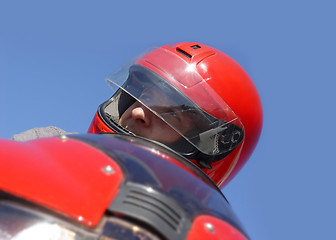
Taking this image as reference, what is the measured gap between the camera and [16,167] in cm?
150

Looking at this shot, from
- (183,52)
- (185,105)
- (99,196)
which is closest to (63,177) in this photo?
(99,196)

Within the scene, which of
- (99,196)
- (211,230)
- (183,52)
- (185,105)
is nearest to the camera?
(99,196)

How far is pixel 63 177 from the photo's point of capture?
148cm

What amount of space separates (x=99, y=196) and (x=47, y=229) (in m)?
0.21

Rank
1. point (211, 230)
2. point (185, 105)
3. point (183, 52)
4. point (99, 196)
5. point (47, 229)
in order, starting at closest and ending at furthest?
point (47, 229), point (99, 196), point (211, 230), point (185, 105), point (183, 52)

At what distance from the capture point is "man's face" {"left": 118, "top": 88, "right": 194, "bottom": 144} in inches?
110

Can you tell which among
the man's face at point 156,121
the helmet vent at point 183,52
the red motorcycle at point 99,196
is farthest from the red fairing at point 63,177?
the helmet vent at point 183,52

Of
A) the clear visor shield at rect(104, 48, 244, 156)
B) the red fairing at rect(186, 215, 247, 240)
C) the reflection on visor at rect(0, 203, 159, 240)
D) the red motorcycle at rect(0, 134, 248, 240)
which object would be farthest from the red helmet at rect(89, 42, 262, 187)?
the reflection on visor at rect(0, 203, 159, 240)

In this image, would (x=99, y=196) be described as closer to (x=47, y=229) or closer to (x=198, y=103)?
(x=47, y=229)

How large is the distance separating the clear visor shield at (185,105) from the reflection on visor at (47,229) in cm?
139

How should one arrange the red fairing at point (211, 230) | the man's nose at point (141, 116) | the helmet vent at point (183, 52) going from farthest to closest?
the helmet vent at point (183, 52) → the man's nose at point (141, 116) → the red fairing at point (211, 230)

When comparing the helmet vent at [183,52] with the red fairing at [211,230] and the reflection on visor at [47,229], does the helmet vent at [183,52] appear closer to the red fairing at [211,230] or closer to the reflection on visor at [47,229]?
the red fairing at [211,230]

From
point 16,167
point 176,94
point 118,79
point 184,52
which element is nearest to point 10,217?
point 16,167

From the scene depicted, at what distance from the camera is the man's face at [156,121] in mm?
2799
